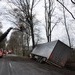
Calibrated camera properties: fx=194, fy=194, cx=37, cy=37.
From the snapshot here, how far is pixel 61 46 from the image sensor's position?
2219cm

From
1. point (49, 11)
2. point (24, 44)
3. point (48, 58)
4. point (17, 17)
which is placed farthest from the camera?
point (24, 44)

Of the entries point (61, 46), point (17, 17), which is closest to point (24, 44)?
point (17, 17)

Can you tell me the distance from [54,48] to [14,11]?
1054 inches

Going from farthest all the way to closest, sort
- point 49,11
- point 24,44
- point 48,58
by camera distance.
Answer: point 24,44
point 49,11
point 48,58

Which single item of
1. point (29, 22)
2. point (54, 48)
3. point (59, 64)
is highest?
point (29, 22)

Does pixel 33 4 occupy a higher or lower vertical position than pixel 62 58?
higher

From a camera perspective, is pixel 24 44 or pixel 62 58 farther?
pixel 24 44

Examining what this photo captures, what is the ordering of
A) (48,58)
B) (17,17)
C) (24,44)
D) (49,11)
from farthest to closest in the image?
(24,44), (17,17), (49,11), (48,58)

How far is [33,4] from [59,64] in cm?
2705

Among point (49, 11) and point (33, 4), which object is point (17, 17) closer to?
point (33, 4)

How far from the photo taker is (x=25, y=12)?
1764 inches

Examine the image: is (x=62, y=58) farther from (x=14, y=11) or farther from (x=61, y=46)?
(x=14, y=11)

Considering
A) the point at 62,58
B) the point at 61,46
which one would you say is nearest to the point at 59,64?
the point at 62,58

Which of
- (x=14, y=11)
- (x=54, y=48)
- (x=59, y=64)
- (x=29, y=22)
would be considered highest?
(x=14, y=11)
